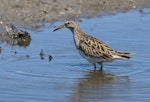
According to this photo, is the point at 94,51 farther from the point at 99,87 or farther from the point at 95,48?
the point at 99,87

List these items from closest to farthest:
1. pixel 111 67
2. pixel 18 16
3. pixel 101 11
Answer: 1. pixel 111 67
2. pixel 18 16
3. pixel 101 11

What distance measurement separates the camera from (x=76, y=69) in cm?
1301

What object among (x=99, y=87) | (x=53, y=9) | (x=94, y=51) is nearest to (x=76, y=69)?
(x=94, y=51)

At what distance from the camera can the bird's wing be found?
13359mm

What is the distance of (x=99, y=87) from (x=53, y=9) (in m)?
5.84

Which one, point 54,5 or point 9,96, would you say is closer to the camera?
point 9,96

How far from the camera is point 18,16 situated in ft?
53.8

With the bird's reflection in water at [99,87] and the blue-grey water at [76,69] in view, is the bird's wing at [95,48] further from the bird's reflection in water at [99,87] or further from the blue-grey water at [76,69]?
the bird's reflection in water at [99,87]

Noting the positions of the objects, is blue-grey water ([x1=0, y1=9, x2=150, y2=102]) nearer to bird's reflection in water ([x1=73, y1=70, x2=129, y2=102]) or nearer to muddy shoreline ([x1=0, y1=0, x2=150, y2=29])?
bird's reflection in water ([x1=73, y1=70, x2=129, y2=102])

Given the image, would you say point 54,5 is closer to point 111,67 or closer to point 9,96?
point 111,67

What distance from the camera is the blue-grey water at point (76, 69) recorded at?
36.4ft

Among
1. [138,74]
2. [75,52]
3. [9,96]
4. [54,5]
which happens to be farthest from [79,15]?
[9,96]

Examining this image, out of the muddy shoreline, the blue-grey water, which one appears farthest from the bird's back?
the muddy shoreline

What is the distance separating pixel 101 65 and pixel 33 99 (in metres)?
3.04
